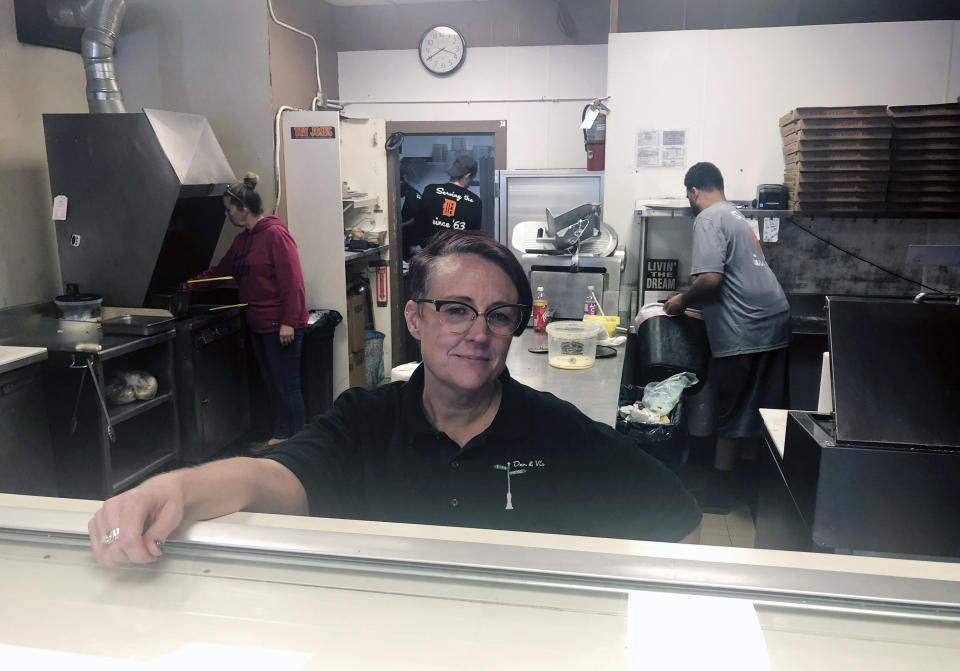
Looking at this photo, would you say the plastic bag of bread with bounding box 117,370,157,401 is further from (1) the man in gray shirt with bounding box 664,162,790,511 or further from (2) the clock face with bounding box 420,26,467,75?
(2) the clock face with bounding box 420,26,467,75

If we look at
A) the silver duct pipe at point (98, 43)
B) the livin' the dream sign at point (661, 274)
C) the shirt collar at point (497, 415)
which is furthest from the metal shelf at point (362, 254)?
the shirt collar at point (497, 415)

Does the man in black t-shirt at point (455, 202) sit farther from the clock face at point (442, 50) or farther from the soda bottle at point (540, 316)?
the soda bottle at point (540, 316)

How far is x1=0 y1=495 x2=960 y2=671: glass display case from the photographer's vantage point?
622 millimetres

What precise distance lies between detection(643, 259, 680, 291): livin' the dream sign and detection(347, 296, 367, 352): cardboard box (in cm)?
206

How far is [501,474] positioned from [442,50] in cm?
487

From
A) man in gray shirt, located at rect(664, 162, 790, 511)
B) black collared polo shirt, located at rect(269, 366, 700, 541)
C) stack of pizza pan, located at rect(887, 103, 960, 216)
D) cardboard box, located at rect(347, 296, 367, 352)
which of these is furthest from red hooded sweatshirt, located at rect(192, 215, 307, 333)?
stack of pizza pan, located at rect(887, 103, 960, 216)

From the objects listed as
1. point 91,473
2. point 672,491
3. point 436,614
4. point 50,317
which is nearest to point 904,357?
point 672,491

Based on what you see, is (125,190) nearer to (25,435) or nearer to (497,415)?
(25,435)

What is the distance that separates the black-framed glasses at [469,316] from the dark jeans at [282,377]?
287cm

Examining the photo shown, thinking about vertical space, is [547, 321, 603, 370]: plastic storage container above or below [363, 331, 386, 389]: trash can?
above

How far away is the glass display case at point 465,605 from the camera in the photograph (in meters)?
0.62

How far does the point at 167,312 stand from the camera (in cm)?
366

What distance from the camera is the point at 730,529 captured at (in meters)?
3.31

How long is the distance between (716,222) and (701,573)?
3135 millimetres
